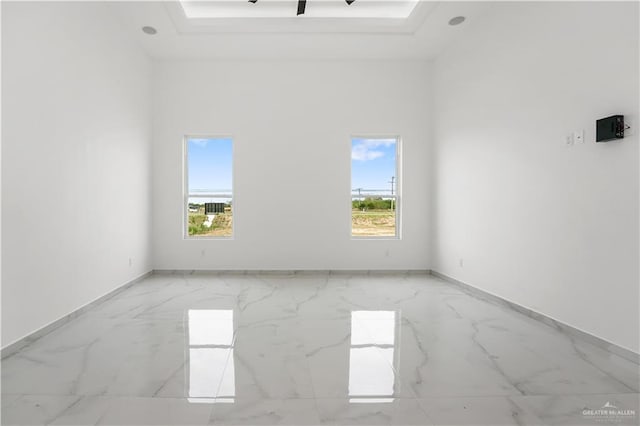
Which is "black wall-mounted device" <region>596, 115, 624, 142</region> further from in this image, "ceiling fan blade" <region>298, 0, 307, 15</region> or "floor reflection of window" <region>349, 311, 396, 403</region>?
"ceiling fan blade" <region>298, 0, 307, 15</region>

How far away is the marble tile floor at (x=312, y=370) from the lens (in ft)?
5.86

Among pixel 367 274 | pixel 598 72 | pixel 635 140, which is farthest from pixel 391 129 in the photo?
pixel 635 140

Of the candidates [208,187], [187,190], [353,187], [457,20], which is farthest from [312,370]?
[457,20]

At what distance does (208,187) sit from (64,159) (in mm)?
2508

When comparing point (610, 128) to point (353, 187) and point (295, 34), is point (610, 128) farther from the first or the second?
point (295, 34)

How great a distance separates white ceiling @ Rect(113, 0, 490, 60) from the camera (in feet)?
13.5

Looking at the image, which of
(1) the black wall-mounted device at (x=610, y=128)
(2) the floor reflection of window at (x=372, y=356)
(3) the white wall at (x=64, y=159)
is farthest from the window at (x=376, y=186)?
(3) the white wall at (x=64, y=159)

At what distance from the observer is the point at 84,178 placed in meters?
3.52

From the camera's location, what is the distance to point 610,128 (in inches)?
100

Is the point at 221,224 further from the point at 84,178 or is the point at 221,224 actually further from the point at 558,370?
the point at 558,370

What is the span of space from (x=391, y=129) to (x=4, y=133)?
482 cm

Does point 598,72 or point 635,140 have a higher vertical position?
point 598,72

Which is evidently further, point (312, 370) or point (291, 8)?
point (291, 8)

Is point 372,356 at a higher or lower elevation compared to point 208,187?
lower
